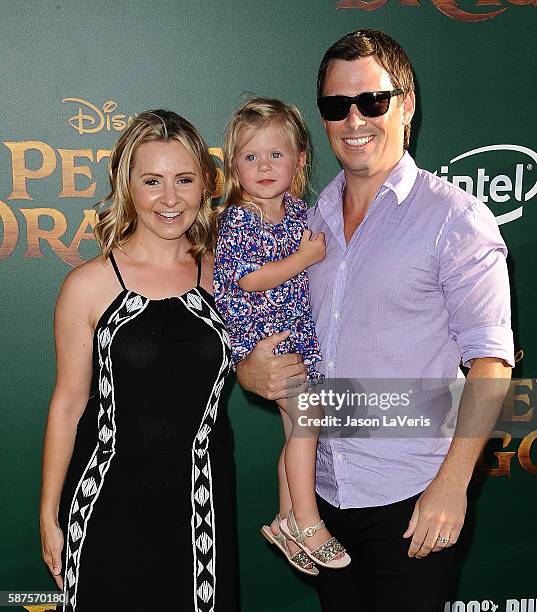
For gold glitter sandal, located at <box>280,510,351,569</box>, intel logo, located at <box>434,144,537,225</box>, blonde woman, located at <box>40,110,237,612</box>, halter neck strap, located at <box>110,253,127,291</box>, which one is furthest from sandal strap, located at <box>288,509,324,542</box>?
intel logo, located at <box>434,144,537,225</box>

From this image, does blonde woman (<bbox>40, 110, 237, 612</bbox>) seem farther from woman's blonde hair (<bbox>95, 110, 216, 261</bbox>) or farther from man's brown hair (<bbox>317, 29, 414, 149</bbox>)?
man's brown hair (<bbox>317, 29, 414, 149</bbox>)

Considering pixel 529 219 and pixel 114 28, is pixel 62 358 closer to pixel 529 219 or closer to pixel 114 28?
pixel 114 28

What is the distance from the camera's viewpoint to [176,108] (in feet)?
10.4

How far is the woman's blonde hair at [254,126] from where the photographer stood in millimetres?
2324

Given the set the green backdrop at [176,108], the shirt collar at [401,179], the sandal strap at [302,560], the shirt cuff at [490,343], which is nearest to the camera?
the shirt cuff at [490,343]

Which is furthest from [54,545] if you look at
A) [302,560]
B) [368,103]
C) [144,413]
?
[368,103]

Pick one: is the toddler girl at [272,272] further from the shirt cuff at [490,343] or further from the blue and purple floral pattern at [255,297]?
the shirt cuff at [490,343]

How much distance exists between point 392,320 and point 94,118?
1.69m

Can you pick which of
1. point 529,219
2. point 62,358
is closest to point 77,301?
point 62,358

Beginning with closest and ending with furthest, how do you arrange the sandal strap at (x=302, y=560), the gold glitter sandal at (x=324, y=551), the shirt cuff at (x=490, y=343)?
the shirt cuff at (x=490, y=343), the gold glitter sandal at (x=324, y=551), the sandal strap at (x=302, y=560)

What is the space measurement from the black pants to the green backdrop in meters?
1.22

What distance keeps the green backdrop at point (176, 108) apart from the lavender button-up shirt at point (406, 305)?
1.19 m

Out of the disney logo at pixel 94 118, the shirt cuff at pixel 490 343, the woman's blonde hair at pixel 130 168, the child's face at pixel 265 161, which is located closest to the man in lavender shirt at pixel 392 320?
the shirt cuff at pixel 490 343

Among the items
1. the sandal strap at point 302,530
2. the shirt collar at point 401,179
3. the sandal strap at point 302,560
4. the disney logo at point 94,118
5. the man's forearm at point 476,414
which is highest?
the disney logo at point 94,118
